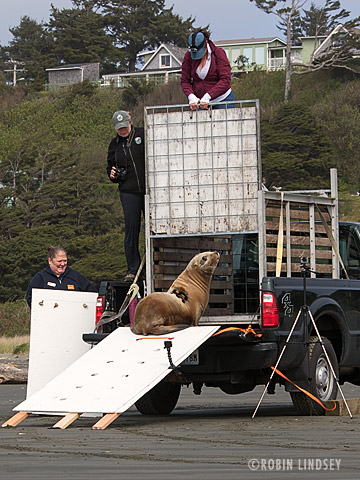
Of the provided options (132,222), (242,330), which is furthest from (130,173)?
(242,330)

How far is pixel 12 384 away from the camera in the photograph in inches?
746

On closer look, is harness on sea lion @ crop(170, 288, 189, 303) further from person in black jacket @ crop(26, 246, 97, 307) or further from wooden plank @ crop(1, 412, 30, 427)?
person in black jacket @ crop(26, 246, 97, 307)

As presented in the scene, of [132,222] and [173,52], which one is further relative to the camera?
[173,52]

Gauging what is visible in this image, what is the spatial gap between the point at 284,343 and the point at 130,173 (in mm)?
2967

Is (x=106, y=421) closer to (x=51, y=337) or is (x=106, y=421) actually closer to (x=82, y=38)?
(x=51, y=337)

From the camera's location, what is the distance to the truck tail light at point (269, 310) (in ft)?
37.8

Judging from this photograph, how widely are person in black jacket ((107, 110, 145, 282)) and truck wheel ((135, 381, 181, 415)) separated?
1.33m

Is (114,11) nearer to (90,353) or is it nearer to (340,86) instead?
(340,86)

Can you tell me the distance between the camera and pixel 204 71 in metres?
13.4

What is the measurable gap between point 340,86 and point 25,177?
1394 inches

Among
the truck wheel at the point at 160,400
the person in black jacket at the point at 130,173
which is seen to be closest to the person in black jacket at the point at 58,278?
the person in black jacket at the point at 130,173

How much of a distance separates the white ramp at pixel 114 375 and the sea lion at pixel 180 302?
0.52 feet

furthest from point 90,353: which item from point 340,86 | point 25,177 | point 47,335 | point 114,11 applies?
point 114,11

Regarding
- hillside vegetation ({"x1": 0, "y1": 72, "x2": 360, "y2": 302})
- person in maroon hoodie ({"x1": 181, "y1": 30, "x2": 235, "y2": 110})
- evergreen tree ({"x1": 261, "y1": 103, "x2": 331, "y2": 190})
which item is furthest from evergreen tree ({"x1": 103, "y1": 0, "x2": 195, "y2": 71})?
person in maroon hoodie ({"x1": 181, "y1": 30, "x2": 235, "y2": 110})
